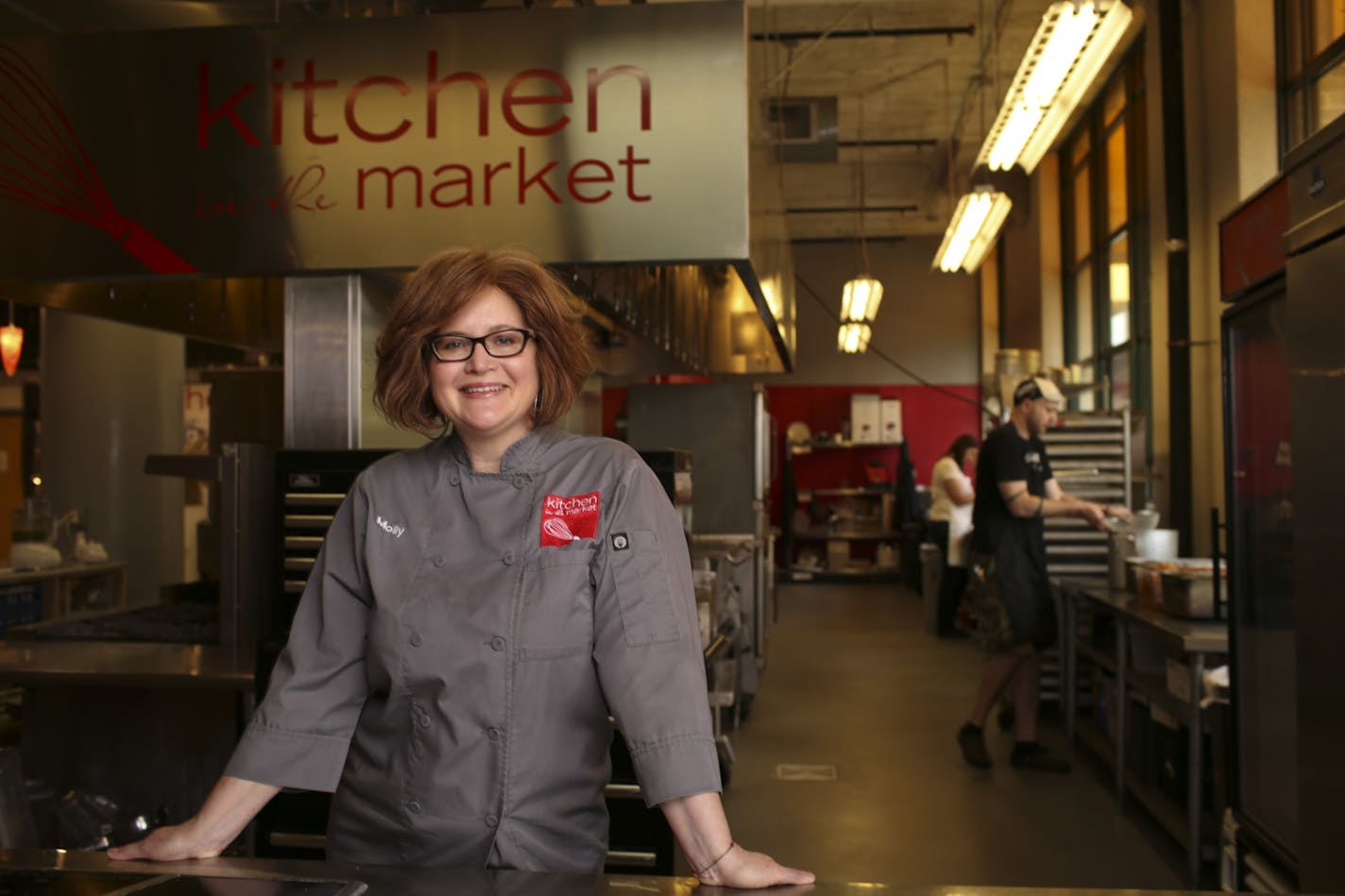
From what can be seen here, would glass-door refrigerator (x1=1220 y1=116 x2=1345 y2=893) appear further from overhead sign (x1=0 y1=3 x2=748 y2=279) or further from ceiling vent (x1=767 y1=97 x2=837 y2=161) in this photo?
ceiling vent (x1=767 y1=97 x2=837 y2=161)

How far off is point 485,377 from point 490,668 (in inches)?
15.0

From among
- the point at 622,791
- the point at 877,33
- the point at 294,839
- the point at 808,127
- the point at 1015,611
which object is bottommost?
the point at 294,839

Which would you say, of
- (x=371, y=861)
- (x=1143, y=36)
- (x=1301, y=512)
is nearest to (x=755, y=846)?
(x=1301, y=512)

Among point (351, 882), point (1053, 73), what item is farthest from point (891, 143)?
point (351, 882)

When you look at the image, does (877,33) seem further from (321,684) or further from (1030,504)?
(321,684)

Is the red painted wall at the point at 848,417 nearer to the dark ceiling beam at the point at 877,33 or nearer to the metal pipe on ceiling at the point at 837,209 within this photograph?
the metal pipe on ceiling at the point at 837,209

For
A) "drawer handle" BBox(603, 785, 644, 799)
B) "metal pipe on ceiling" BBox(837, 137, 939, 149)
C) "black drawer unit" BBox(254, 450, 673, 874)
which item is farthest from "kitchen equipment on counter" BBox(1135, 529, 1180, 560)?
"metal pipe on ceiling" BBox(837, 137, 939, 149)

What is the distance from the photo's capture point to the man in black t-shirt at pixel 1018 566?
4.77 meters

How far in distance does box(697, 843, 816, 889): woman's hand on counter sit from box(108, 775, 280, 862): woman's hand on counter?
60 cm

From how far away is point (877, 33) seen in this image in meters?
7.32

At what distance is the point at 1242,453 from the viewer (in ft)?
9.44

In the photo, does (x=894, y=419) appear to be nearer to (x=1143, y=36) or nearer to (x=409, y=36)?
(x=1143, y=36)

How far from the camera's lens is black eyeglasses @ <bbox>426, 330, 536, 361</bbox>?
4.76 feet

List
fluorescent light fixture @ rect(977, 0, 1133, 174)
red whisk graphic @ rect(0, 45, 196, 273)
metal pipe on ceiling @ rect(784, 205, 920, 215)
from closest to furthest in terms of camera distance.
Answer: red whisk graphic @ rect(0, 45, 196, 273), fluorescent light fixture @ rect(977, 0, 1133, 174), metal pipe on ceiling @ rect(784, 205, 920, 215)
